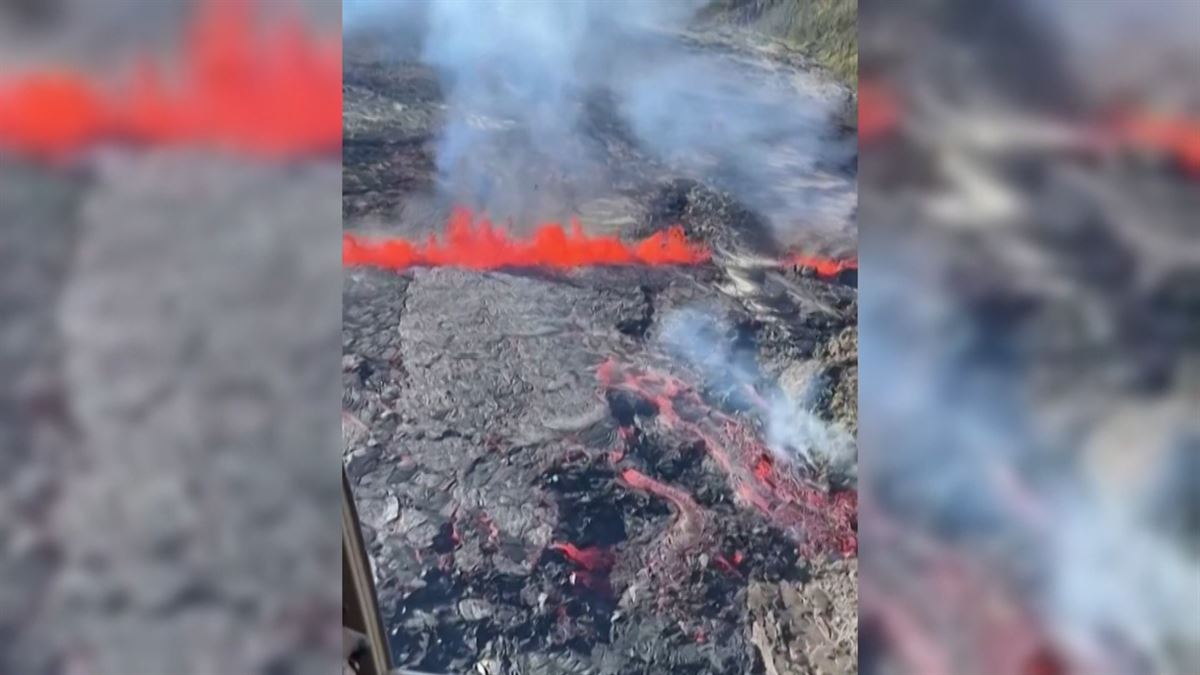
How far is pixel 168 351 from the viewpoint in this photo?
765mm

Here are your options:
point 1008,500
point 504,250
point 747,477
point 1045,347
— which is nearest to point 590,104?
point 504,250

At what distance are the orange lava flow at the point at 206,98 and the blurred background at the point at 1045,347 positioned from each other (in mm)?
1154

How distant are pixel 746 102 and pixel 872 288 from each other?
44 cm

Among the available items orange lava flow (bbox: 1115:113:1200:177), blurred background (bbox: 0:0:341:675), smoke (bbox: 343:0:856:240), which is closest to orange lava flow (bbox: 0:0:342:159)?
blurred background (bbox: 0:0:341:675)

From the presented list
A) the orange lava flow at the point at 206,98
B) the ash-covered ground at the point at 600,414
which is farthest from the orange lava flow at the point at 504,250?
the orange lava flow at the point at 206,98

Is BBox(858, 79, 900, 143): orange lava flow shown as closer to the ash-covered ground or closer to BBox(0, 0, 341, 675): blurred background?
the ash-covered ground

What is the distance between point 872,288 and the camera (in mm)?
1729

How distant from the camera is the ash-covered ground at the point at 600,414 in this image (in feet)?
6.08

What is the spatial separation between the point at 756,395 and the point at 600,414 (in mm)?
304

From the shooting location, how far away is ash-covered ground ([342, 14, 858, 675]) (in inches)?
72.9

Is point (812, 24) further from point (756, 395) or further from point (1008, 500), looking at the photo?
point (1008, 500)

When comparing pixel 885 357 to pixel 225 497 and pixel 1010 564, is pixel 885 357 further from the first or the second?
pixel 225 497

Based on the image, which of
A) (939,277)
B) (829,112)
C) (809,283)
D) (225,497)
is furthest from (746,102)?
(225,497)

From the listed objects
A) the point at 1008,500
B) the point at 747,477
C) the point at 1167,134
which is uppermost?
the point at 1167,134
